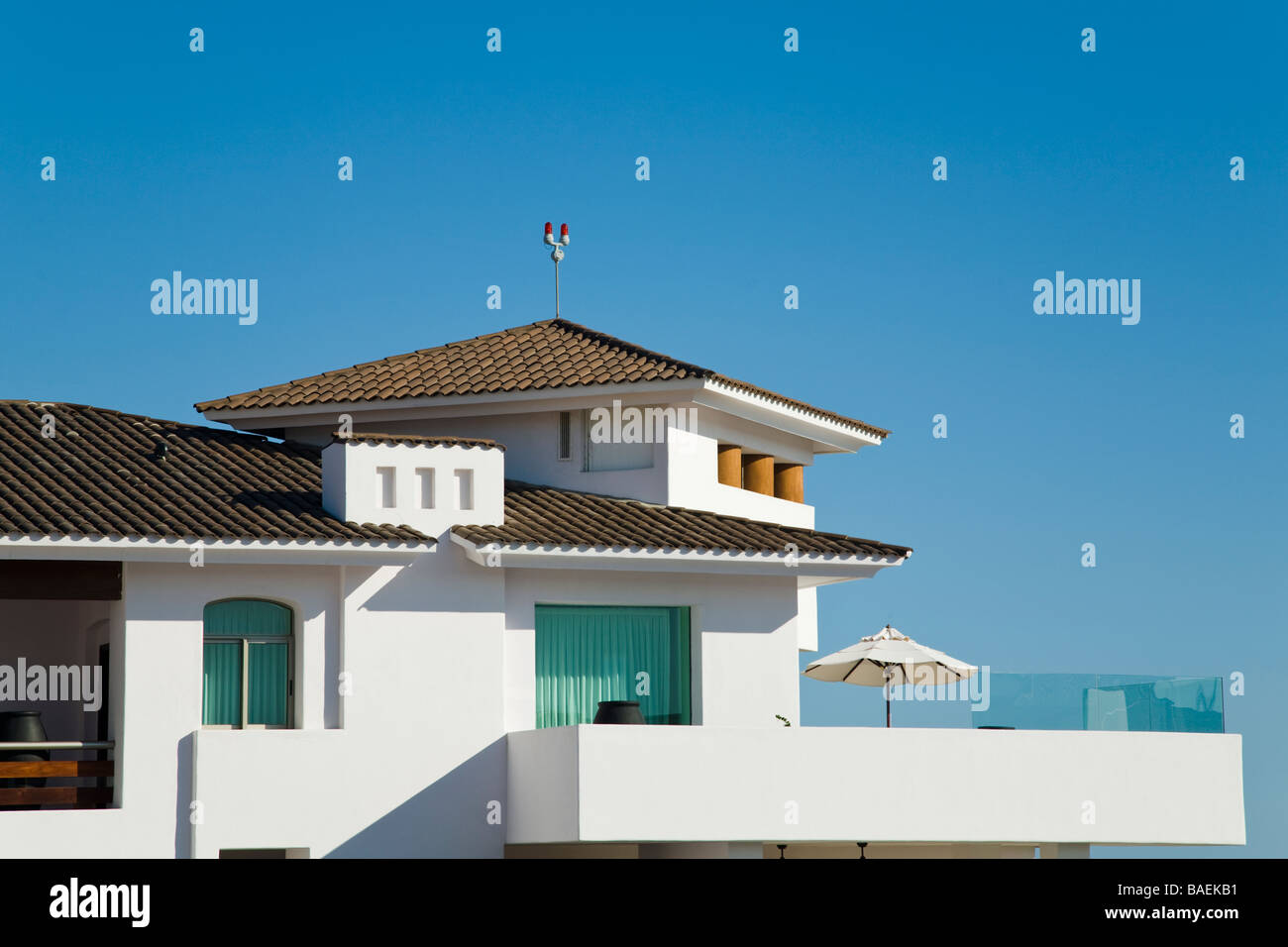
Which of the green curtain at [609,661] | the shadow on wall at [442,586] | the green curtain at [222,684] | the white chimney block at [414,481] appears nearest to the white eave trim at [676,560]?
the shadow on wall at [442,586]

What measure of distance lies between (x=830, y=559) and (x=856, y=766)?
353 cm

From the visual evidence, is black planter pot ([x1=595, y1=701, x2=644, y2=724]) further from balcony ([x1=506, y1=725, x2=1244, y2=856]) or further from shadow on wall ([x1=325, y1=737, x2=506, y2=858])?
shadow on wall ([x1=325, y1=737, x2=506, y2=858])

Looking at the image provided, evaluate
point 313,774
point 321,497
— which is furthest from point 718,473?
point 313,774

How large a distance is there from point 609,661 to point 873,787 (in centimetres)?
439

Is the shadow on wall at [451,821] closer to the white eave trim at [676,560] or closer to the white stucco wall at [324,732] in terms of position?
the white stucco wall at [324,732]

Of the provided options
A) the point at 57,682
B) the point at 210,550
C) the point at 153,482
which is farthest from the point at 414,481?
the point at 57,682

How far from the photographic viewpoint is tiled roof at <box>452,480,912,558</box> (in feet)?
90.8

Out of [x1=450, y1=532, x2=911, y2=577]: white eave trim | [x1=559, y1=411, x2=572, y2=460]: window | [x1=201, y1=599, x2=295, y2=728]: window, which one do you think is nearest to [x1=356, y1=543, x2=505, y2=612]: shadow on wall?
[x1=450, y1=532, x2=911, y2=577]: white eave trim

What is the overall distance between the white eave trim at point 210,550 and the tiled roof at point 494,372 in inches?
242

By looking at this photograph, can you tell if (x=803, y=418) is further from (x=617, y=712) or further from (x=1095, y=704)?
(x=617, y=712)

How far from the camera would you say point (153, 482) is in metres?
28.2
